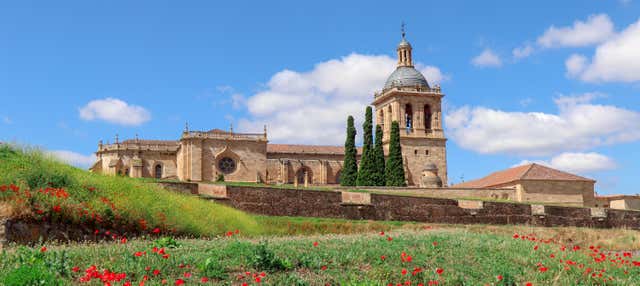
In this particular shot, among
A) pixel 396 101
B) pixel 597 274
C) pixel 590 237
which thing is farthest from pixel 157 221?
pixel 396 101

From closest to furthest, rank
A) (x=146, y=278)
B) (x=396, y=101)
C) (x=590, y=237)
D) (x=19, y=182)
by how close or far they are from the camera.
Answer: (x=146, y=278) < (x=19, y=182) < (x=590, y=237) < (x=396, y=101)

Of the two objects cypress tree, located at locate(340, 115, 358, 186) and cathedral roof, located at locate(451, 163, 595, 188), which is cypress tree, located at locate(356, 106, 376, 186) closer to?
cypress tree, located at locate(340, 115, 358, 186)

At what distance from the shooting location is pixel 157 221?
13.4 meters

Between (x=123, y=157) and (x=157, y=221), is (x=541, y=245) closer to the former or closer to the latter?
(x=157, y=221)

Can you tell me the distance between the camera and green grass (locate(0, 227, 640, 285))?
8.19m

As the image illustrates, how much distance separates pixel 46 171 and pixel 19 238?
2445mm

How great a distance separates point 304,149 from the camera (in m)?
63.0

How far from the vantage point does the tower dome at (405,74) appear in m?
65.2

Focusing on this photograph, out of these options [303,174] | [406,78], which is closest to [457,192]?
[303,174]

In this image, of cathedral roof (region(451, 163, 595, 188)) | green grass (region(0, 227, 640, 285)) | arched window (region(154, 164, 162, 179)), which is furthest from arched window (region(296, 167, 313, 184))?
green grass (region(0, 227, 640, 285))

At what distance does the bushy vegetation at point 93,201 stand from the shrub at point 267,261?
15.1 ft

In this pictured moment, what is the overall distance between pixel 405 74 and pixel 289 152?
47.5ft

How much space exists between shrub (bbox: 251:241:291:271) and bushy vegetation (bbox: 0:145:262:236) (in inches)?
181

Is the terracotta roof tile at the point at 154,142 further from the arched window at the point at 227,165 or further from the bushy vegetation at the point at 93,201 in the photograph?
the bushy vegetation at the point at 93,201
